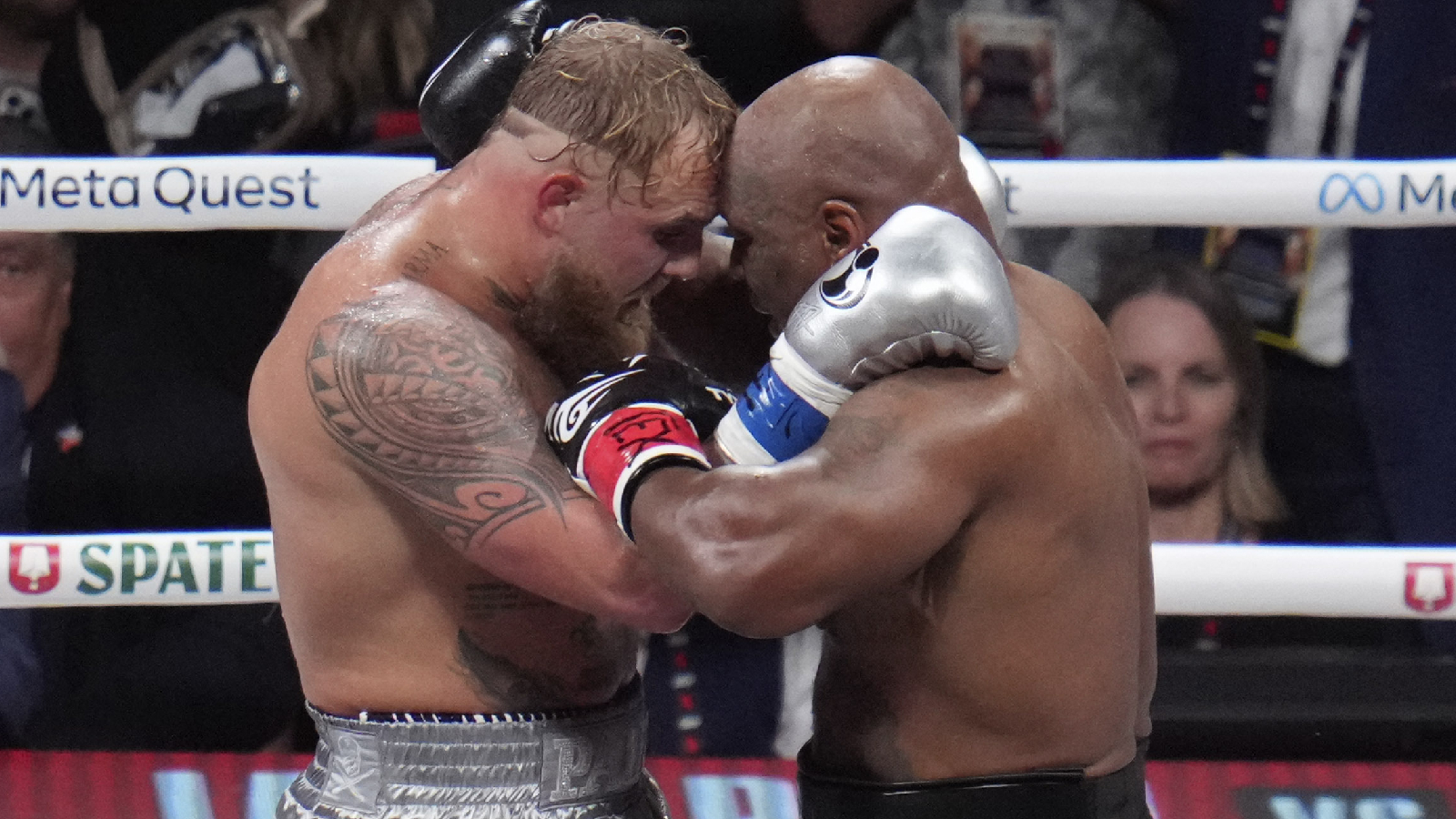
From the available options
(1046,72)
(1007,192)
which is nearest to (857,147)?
(1007,192)

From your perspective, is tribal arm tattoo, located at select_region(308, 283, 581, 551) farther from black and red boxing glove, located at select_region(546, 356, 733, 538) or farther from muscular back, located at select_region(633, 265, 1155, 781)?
muscular back, located at select_region(633, 265, 1155, 781)

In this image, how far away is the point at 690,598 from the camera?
5.43ft

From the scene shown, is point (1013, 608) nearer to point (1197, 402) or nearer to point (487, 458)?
point (487, 458)

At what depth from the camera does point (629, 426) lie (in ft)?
5.54

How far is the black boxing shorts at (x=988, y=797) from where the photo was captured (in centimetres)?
175

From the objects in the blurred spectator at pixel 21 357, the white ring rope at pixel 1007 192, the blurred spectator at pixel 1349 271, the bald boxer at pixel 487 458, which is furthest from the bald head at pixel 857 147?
the blurred spectator at pixel 21 357

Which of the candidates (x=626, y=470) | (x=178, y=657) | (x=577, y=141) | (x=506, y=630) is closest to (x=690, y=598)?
(x=626, y=470)

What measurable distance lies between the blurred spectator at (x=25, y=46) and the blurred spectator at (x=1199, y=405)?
1.93 m

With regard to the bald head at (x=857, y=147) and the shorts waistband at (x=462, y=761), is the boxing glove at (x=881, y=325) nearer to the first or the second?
the bald head at (x=857, y=147)

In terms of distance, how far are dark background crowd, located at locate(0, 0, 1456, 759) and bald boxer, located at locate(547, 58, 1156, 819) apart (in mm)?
1277

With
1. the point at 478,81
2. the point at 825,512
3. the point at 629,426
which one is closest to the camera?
the point at 825,512

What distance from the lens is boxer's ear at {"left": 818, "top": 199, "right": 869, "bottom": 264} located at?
1.74 metres

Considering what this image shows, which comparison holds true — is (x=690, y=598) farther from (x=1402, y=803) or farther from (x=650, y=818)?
(x=1402, y=803)

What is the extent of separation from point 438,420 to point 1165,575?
1.36 meters
